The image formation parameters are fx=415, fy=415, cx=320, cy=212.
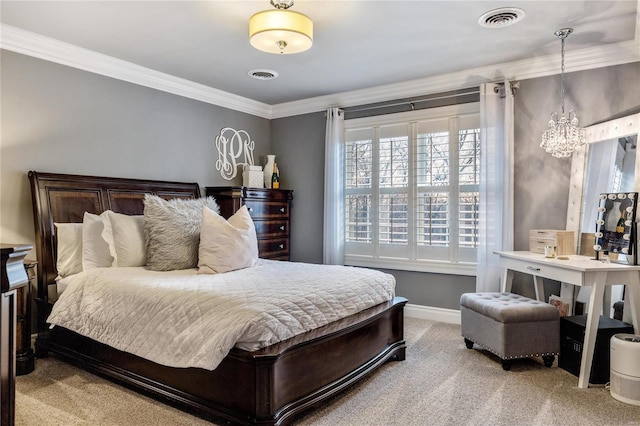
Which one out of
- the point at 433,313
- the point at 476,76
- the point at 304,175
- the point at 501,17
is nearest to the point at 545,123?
the point at 476,76

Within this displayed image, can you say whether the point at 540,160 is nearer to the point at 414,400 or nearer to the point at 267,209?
the point at 414,400

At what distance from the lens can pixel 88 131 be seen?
3.65m

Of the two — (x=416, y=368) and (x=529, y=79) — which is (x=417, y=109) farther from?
(x=416, y=368)

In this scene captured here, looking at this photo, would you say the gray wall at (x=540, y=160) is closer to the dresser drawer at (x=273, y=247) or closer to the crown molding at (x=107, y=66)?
the dresser drawer at (x=273, y=247)

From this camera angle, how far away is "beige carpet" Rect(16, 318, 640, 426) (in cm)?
225

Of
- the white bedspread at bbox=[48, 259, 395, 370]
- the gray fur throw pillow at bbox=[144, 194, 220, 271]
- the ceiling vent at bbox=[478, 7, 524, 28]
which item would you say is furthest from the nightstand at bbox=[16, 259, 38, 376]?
the ceiling vent at bbox=[478, 7, 524, 28]

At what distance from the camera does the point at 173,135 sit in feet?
14.3

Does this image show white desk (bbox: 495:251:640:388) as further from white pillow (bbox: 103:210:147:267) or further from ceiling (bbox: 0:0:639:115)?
white pillow (bbox: 103:210:147:267)

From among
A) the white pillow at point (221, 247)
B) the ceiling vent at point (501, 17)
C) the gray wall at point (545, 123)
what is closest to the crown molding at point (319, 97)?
the gray wall at point (545, 123)

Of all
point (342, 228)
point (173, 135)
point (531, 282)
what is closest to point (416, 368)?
point (531, 282)

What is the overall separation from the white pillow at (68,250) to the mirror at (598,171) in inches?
157

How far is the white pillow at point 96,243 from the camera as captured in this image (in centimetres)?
312

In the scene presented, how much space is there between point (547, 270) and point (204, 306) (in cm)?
244

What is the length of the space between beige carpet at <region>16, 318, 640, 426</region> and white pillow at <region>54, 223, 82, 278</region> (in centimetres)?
69
